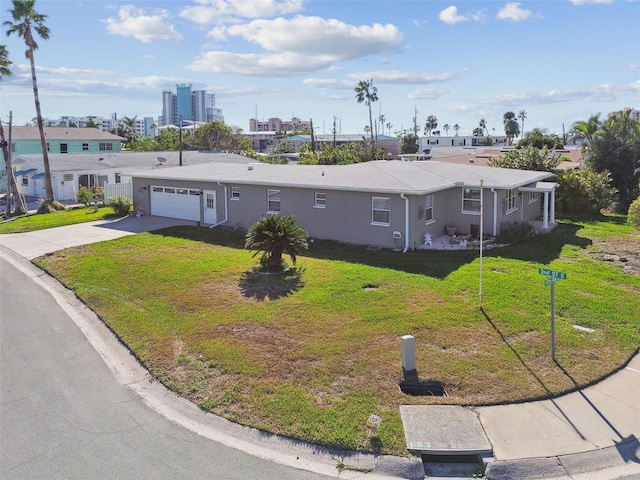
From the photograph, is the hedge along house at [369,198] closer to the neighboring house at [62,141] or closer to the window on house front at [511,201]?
the window on house front at [511,201]

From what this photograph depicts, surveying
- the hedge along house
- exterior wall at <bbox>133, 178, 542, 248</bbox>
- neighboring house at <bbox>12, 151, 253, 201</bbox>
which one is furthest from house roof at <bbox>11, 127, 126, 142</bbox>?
exterior wall at <bbox>133, 178, 542, 248</bbox>

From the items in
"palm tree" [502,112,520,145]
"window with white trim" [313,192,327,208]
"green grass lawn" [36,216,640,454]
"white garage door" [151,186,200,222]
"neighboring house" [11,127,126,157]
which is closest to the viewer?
"green grass lawn" [36,216,640,454]

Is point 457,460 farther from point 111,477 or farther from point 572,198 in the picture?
point 572,198

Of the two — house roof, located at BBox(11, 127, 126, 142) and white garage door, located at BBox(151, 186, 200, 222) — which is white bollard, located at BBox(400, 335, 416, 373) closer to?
white garage door, located at BBox(151, 186, 200, 222)

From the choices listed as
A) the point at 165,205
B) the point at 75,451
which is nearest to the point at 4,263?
the point at 165,205

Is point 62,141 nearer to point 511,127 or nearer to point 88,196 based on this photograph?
point 88,196

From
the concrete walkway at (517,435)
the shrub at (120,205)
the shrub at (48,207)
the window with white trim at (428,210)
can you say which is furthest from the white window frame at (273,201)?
the shrub at (48,207)

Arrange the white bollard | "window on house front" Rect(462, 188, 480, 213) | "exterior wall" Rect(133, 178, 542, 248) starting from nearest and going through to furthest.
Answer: the white bollard < "exterior wall" Rect(133, 178, 542, 248) < "window on house front" Rect(462, 188, 480, 213)

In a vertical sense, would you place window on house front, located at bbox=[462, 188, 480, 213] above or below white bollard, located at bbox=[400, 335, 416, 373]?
above
